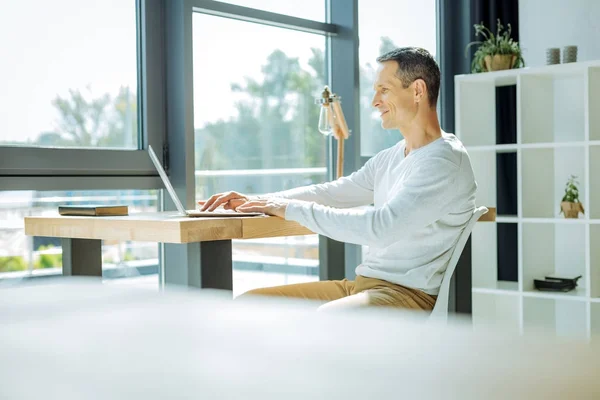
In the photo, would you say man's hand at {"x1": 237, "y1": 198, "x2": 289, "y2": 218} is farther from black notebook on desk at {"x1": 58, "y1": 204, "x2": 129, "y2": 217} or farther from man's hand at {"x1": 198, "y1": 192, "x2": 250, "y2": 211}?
black notebook on desk at {"x1": 58, "y1": 204, "x2": 129, "y2": 217}

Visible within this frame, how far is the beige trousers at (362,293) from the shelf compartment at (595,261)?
177cm

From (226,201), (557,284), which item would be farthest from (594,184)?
(226,201)

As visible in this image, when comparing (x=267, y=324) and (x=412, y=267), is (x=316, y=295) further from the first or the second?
(x=267, y=324)

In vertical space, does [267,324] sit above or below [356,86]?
below

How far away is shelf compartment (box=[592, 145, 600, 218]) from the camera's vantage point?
3385 millimetres

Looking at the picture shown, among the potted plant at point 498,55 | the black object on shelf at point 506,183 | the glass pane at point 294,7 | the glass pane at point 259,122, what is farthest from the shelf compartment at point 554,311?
the glass pane at point 294,7

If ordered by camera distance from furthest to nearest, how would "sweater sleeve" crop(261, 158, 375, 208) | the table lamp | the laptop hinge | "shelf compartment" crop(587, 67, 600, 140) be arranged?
1. "shelf compartment" crop(587, 67, 600, 140)
2. the table lamp
3. the laptop hinge
4. "sweater sleeve" crop(261, 158, 375, 208)

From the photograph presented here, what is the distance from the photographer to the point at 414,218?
5.76ft

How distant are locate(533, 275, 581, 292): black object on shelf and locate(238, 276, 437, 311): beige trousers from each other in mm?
1811

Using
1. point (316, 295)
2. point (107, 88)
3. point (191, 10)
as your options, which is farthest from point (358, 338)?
point (191, 10)

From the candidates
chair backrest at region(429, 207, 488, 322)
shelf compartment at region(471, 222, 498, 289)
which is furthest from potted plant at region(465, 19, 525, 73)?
chair backrest at region(429, 207, 488, 322)

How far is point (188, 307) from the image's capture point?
0.26 meters

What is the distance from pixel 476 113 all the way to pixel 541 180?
50cm

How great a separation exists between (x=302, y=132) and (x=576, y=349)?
328cm
